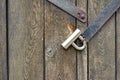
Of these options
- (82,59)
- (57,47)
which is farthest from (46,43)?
(82,59)

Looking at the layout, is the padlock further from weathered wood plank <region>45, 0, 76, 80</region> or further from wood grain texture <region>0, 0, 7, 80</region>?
wood grain texture <region>0, 0, 7, 80</region>

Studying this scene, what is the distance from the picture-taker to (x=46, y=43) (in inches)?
60.2

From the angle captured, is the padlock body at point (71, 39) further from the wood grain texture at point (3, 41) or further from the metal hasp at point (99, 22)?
the wood grain texture at point (3, 41)

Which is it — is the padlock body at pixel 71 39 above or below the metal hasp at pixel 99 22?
below

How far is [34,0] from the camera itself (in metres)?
1.51

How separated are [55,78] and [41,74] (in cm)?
7

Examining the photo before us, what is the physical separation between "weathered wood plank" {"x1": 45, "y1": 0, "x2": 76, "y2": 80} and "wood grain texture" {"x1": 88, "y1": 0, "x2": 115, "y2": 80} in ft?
0.29

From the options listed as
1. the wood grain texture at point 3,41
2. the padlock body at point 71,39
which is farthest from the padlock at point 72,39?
the wood grain texture at point 3,41

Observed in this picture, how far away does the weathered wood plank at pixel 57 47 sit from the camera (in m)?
1.52

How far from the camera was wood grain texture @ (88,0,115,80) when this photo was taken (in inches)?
61.3

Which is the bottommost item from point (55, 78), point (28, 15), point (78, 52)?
point (55, 78)

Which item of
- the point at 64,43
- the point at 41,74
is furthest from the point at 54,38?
the point at 41,74

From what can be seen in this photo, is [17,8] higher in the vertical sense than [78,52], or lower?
higher

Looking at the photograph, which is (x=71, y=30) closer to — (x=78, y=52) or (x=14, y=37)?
(x=78, y=52)
